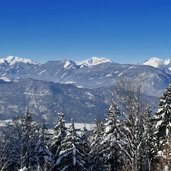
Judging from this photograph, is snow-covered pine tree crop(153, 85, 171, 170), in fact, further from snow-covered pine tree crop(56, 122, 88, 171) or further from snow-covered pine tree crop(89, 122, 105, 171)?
snow-covered pine tree crop(89, 122, 105, 171)

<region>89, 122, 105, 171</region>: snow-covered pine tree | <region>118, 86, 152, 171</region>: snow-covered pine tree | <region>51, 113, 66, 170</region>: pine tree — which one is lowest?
<region>89, 122, 105, 171</region>: snow-covered pine tree

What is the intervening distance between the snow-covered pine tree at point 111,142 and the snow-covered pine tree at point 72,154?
3.34 meters

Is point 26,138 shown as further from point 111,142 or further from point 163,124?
point 163,124

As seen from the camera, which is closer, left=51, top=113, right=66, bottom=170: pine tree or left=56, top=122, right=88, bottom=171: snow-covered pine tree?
left=56, top=122, right=88, bottom=171: snow-covered pine tree

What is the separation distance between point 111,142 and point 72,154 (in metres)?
5.22

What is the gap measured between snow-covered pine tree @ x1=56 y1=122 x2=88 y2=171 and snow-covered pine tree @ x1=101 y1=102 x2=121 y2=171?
3.34 m

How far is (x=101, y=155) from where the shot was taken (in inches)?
2207

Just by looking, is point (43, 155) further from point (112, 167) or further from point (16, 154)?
point (112, 167)

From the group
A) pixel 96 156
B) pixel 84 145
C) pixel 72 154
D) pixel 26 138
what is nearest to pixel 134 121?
pixel 26 138

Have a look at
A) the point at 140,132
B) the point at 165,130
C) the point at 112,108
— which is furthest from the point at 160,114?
the point at 140,132

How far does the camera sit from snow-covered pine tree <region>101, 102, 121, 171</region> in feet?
164

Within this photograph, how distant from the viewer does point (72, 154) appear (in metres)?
49.0

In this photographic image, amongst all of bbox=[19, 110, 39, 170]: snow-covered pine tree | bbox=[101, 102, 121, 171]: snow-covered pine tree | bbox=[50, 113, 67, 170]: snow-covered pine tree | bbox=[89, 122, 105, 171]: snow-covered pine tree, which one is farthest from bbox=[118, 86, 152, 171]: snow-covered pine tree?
bbox=[89, 122, 105, 171]: snow-covered pine tree

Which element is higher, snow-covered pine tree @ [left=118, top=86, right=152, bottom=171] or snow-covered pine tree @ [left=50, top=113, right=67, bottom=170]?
snow-covered pine tree @ [left=118, top=86, right=152, bottom=171]
